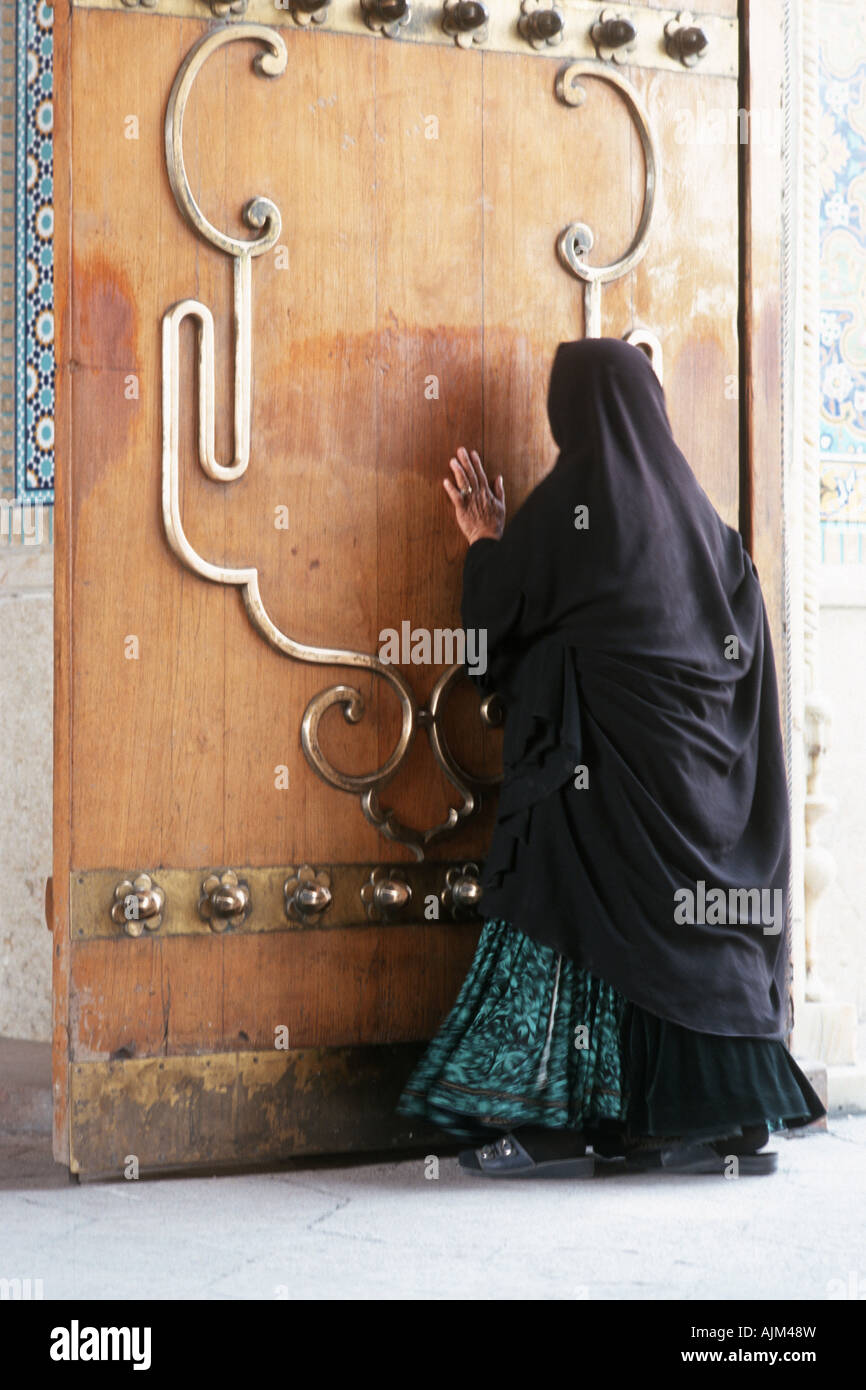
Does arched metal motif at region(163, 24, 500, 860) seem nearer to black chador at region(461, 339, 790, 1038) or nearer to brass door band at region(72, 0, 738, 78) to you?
brass door band at region(72, 0, 738, 78)

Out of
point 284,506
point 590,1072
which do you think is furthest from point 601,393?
point 590,1072

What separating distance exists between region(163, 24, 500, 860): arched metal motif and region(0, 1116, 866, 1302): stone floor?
656mm

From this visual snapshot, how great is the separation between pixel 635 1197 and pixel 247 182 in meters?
1.88

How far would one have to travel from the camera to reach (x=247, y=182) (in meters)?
2.86

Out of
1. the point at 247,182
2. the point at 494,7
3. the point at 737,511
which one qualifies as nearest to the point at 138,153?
the point at 247,182

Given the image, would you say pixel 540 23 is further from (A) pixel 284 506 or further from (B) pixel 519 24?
(A) pixel 284 506

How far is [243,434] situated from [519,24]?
0.97m

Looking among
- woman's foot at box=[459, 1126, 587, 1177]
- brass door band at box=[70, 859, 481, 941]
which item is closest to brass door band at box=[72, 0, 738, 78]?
brass door band at box=[70, 859, 481, 941]

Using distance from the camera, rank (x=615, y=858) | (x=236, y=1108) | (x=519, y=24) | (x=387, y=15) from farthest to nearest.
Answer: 1. (x=519, y=24)
2. (x=387, y=15)
3. (x=236, y=1108)
4. (x=615, y=858)

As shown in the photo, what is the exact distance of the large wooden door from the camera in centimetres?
278

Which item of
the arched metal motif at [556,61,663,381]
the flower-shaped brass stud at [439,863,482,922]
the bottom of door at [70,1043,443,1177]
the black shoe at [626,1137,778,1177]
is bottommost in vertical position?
the black shoe at [626,1137,778,1177]

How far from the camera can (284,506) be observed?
2.88 metres

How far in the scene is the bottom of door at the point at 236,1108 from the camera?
274 cm
